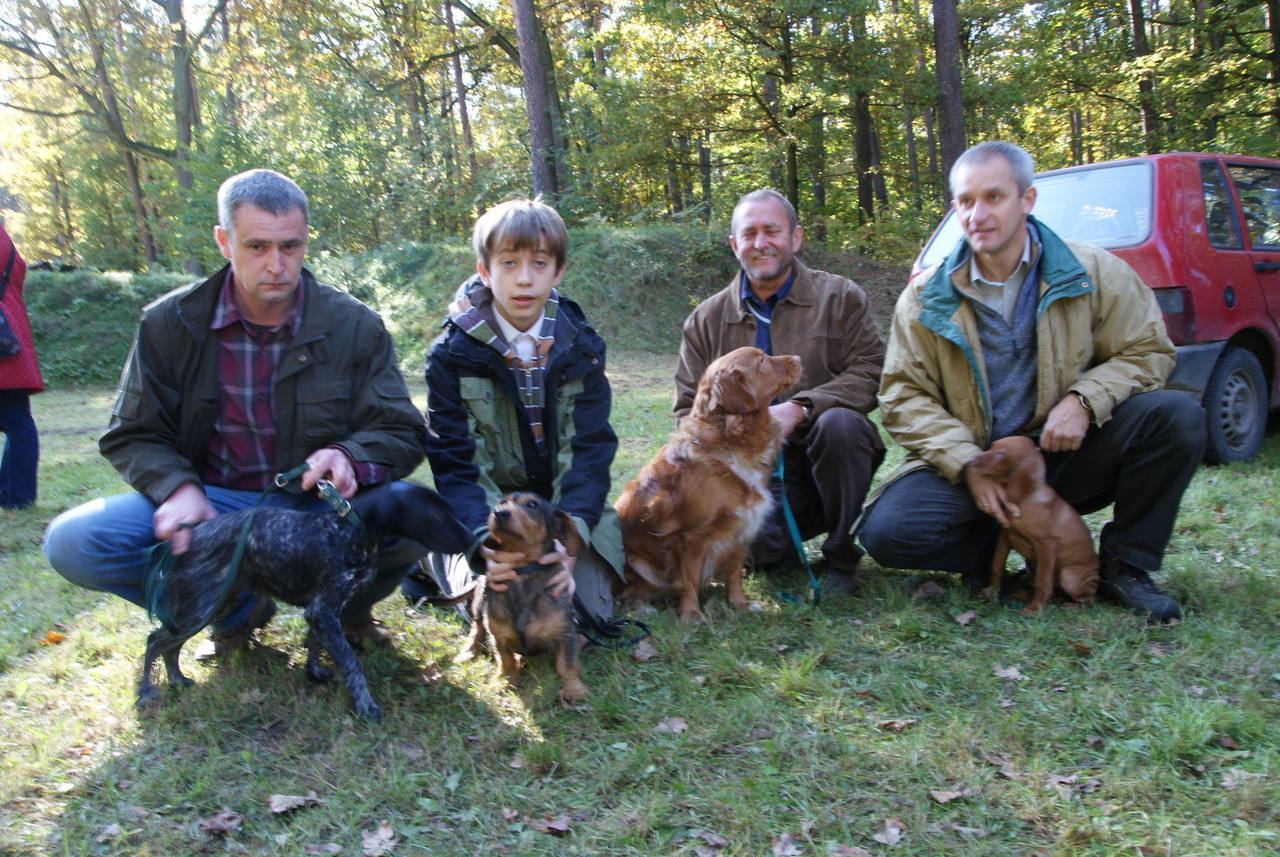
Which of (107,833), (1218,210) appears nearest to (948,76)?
(1218,210)

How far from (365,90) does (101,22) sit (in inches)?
356

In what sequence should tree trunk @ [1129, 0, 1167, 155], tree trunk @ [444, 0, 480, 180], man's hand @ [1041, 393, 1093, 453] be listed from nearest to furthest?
man's hand @ [1041, 393, 1093, 453] → tree trunk @ [1129, 0, 1167, 155] → tree trunk @ [444, 0, 480, 180]

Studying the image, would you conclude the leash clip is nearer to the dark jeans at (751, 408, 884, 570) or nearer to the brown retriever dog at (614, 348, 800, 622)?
the brown retriever dog at (614, 348, 800, 622)

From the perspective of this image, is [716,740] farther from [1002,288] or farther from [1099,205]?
[1099,205]

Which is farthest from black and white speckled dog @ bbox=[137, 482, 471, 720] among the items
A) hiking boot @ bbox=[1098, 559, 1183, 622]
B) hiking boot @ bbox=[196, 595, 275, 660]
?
hiking boot @ bbox=[1098, 559, 1183, 622]

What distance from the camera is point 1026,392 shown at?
426 centimetres

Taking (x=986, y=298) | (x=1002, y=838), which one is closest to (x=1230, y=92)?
(x=986, y=298)

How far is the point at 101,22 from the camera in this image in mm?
26375

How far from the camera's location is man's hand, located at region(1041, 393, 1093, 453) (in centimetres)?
393

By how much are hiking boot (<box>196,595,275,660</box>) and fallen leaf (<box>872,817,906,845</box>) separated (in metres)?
2.74

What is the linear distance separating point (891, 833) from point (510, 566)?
5.56 feet

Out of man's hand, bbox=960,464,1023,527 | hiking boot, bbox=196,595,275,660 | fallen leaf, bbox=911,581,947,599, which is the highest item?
man's hand, bbox=960,464,1023,527

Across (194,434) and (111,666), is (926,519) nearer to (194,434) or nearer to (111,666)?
(194,434)

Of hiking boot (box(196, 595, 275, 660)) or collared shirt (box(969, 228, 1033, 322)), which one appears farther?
collared shirt (box(969, 228, 1033, 322))
